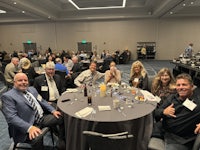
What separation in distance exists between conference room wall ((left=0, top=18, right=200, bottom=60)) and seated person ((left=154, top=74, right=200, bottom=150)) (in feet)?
37.6

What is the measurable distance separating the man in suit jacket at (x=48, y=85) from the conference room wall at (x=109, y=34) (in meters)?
10.5

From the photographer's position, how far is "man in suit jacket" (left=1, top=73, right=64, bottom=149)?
6.28 feet

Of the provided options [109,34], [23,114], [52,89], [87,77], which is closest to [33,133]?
[23,114]

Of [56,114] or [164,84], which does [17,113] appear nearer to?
[56,114]

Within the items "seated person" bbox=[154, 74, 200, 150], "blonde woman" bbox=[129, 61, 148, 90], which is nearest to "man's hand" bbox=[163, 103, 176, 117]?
"seated person" bbox=[154, 74, 200, 150]

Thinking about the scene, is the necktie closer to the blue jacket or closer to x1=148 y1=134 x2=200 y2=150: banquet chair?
the blue jacket

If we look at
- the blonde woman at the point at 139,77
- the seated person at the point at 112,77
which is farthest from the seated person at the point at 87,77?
the blonde woman at the point at 139,77

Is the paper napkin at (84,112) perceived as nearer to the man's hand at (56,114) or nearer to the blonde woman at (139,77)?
the man's hand at (56,114)

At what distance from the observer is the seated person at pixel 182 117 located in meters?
1.76

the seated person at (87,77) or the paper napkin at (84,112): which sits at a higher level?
the seated person at (87,77)

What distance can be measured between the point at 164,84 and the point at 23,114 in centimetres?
219

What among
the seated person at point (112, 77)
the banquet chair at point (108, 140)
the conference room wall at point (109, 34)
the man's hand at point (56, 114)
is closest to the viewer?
the banquet chair at point (108, 140)

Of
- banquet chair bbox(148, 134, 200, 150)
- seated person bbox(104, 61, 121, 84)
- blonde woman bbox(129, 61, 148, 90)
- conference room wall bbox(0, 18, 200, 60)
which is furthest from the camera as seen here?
conference room wall bbox(0, 18, 200, 60)

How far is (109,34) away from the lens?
512 inches
